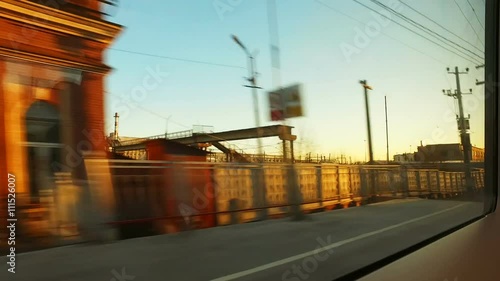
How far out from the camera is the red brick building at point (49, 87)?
134 centimetres

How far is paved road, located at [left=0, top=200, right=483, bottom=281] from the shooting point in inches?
57.3

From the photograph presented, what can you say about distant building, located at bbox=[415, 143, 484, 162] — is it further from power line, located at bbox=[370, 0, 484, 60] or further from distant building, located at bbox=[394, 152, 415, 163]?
power line, located at bbox=[370, 0, 484, 60]

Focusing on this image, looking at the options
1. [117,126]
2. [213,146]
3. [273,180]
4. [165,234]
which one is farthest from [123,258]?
[273,180]

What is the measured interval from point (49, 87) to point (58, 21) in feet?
0.69

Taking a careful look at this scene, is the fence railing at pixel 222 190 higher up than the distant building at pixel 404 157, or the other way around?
the distant building at pixel 404 157

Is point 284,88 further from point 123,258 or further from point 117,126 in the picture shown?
point 123,258

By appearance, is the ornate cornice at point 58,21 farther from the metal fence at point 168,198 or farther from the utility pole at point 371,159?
the utility pole at point 371,159

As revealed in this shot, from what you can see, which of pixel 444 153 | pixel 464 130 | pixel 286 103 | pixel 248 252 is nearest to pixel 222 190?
pixel 248 252

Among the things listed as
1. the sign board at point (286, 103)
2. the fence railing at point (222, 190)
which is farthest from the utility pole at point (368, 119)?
the sign board at point (286, 103)

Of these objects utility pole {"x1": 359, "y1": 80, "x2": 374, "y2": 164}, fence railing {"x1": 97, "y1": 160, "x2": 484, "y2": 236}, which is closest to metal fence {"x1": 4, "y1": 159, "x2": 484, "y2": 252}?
fence railing {"x1": 97, "y1": 160, "x2": 484, "y2": 236}

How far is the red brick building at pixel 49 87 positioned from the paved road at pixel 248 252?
0.88ft

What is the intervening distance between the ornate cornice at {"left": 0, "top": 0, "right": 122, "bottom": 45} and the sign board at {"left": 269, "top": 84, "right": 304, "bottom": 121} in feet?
3.18

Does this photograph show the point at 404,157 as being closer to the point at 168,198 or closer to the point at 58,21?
the point at 168,198

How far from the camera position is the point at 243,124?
2203 millimetres
